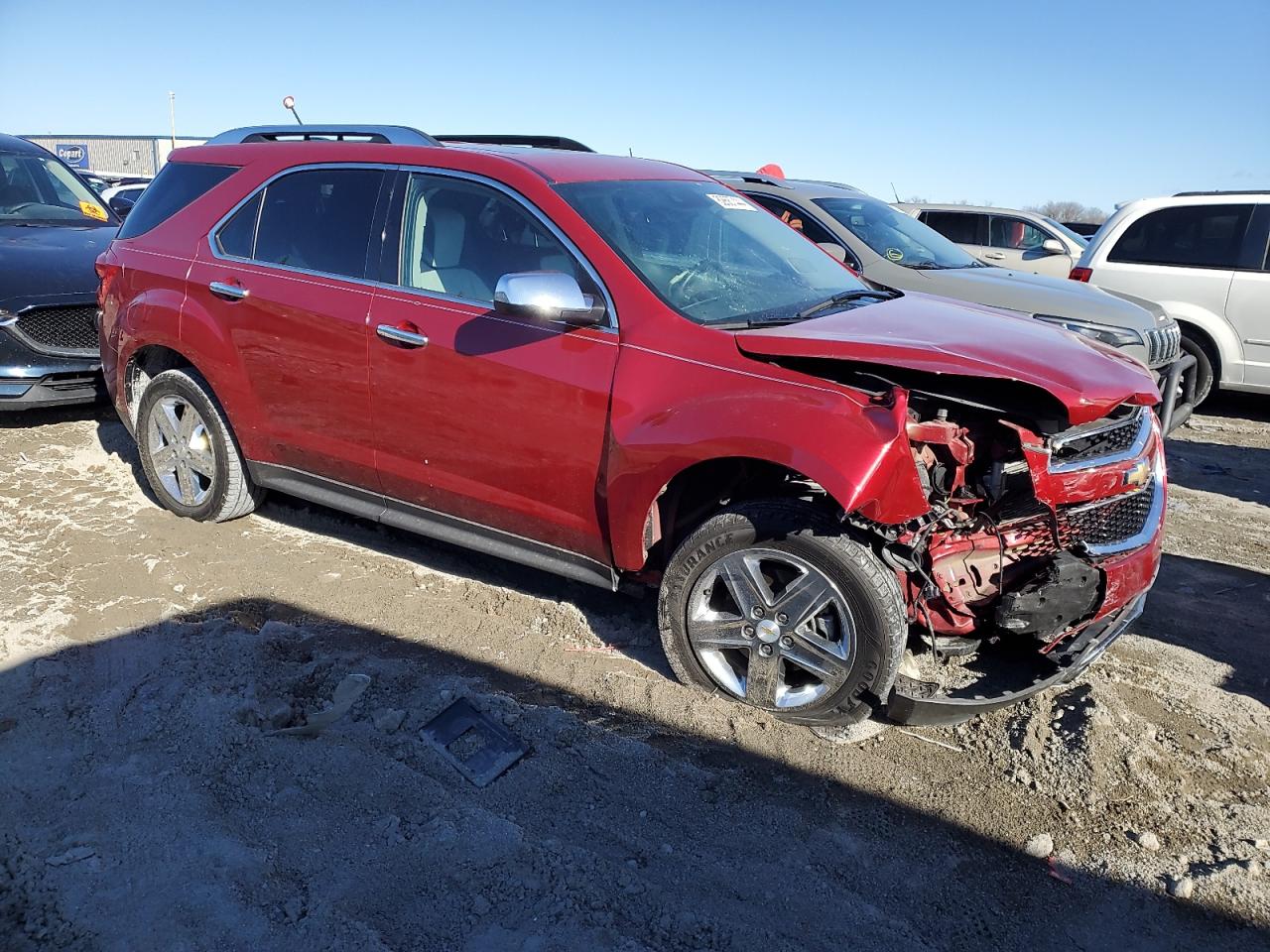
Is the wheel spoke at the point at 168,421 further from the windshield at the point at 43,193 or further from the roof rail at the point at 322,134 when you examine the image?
the windshield at the point at 43,193

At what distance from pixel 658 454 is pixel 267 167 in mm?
2633

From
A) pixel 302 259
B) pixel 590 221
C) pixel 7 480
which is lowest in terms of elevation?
pixel 7 480

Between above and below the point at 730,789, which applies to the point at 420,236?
above

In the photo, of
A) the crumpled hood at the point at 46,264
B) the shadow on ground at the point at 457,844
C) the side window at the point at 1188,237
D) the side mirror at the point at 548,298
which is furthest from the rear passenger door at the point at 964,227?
the shadow on ground at the point at 457,844

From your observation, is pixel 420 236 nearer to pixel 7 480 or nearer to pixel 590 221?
pixel 590 221

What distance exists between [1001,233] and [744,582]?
10.8 meters

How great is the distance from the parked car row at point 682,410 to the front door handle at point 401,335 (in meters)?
0.02

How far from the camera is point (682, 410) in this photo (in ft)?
11.0

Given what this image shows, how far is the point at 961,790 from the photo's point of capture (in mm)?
3129

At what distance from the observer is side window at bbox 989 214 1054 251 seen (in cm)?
1243

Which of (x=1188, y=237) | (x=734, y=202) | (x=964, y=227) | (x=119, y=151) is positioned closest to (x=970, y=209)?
(x=964, y=227)

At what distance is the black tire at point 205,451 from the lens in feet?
16.1

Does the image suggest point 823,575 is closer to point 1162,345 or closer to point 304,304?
point 304,304

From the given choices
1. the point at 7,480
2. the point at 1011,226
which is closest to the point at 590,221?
the point at 7,480
